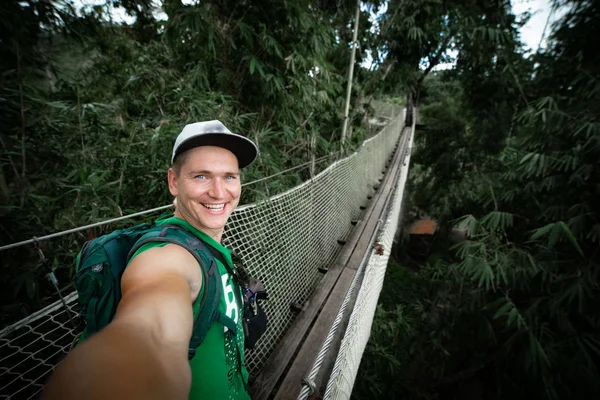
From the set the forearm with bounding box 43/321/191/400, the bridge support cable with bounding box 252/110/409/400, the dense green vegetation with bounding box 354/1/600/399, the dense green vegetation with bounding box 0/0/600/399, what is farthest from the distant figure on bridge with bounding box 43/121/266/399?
the dense green vegetation with bounding box 354/1/600/399

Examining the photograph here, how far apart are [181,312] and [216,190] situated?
0.38 m

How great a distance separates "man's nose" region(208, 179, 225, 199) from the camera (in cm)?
76

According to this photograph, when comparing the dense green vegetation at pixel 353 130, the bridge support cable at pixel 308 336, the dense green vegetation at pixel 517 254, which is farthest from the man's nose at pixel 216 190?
the dense green vegetation at pixel 517 254

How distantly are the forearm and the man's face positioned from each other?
392mm

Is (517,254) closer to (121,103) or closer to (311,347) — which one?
(311,347)

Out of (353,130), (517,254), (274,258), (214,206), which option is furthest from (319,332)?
(353,130)

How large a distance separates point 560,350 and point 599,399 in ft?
2.25

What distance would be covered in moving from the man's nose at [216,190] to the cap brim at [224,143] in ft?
Result: 0.40

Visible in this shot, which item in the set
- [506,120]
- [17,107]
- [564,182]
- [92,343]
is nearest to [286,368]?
[92,343]

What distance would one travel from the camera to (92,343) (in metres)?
0.31

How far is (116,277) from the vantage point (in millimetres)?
Result: 578

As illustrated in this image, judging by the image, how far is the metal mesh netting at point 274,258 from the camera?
3.58 feet

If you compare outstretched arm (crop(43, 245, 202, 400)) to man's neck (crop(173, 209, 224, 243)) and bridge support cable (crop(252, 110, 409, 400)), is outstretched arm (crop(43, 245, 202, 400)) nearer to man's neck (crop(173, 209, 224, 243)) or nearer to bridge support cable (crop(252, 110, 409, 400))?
man's neck (crop(173, 209, 224, 243))

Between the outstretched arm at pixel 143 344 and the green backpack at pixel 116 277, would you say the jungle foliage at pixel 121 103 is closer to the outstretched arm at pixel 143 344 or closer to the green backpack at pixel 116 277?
the green backpack at pixel 116 277
